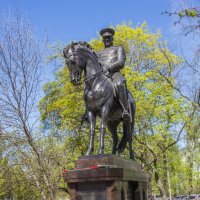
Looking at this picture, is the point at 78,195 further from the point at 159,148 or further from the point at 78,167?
the point at 159,148

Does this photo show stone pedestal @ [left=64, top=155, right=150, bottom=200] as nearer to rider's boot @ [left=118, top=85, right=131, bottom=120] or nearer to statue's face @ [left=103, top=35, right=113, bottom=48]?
rider's boot @ [left=118, top=85, right=131, bottom=120]

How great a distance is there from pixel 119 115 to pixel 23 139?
1031 cm

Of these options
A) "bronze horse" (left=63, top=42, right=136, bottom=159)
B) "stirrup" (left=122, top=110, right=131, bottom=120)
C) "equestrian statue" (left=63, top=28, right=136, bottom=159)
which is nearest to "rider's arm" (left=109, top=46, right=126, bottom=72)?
"equestrian statue" (left=63, top=28, right=136, bottom=159)

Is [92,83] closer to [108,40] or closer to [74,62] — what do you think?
[74,62]

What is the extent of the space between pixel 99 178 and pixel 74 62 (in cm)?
259

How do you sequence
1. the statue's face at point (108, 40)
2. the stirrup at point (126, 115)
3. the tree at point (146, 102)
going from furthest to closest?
the tree at point (146, 102), the statue's face at point (108, 40), the stirrup at point (126, 115)

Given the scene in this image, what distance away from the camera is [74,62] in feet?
25.1

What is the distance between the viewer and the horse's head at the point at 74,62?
7.63m

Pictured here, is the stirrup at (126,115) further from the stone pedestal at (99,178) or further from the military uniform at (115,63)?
the stone pedestal at (99,178)

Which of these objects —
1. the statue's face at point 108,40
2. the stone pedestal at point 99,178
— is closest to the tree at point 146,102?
the statue's face at point 108,40

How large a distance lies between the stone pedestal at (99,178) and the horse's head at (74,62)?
1758 millimetres

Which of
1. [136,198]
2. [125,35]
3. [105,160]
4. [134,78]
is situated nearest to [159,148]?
[134,78]

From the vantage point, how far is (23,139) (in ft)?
57.6

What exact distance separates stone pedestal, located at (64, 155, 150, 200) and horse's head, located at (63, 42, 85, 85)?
5.77ft
